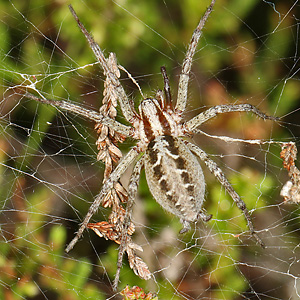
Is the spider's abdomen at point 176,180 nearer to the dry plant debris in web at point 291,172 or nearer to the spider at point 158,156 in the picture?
the spider at point 158,156

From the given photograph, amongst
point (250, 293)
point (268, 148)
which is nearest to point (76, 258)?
point (250, 293)

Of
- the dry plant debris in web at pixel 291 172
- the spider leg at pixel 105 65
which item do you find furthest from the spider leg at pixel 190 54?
the dry plant debris in web at pixel 291 172

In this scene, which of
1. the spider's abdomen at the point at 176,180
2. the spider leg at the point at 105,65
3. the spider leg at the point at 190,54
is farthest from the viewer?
the spider leg at the point at 190,54

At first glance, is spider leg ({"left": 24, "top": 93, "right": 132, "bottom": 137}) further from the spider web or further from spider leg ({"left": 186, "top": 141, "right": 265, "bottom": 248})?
spider leg ({"left": 186, "top": 141, "right": 265, "bottom": 248})

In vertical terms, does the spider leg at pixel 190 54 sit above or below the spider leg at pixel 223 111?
above

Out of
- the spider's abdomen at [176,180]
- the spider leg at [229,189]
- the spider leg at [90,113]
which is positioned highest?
the spider leg at [90,113]

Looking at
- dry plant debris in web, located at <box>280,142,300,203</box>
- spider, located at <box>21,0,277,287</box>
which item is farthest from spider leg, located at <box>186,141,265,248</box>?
dry plant debris in web, located at <box>280,142,300,203</box>
